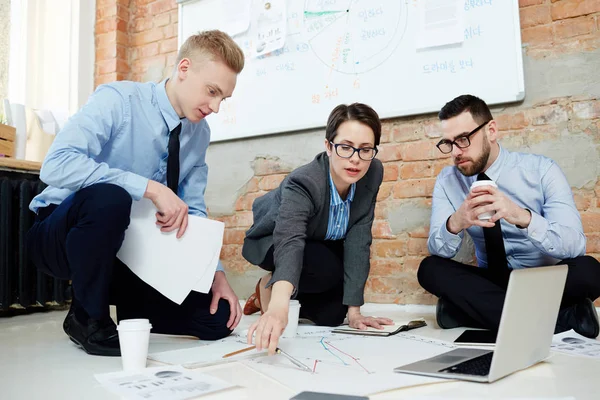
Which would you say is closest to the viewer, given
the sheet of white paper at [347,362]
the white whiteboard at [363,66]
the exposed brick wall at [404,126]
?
the sheet of white paper at [347,362]

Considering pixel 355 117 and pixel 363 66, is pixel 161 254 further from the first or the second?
pixel 363 66

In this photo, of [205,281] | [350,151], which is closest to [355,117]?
[350,151]

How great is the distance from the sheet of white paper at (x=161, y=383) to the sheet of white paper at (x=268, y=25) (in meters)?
1.97

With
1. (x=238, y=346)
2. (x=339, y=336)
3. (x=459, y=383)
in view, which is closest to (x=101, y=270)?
(x=238, y=346)

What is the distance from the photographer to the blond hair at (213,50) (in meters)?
1.45

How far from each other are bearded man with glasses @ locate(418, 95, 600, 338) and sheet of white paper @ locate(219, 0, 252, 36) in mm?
1392

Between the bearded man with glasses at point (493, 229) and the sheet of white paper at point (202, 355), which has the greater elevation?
the bearded man with glasses at point (493, 229)

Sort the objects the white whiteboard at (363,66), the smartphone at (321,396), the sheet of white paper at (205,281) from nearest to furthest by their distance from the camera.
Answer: the smartphone at (321,396)
the sheet of white paper at (205,281)
the white whiteboard at (363,66)

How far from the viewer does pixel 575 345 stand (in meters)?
1.34

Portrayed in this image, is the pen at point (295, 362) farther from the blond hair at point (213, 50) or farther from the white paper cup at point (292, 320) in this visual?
the blond hair at point (213, 50)

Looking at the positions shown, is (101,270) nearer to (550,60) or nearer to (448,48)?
(448,48)

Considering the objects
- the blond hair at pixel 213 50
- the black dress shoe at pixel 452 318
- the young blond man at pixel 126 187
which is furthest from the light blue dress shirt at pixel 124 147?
the black dress shoe at pixel 452 318

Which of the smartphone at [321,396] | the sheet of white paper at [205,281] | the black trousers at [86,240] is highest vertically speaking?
the black trousers at [86,240]

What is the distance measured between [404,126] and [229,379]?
164 cm
